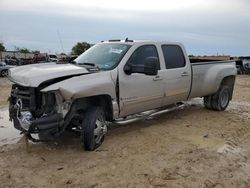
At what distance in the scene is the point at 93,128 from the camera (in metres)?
6.59

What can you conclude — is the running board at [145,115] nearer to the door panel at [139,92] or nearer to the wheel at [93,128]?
the door panel at [139,92]

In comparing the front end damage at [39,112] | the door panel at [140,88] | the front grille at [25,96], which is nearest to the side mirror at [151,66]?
the door panel at [140,88]

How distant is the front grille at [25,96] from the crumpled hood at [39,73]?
137mm

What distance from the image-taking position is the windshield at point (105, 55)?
7529 millimetres

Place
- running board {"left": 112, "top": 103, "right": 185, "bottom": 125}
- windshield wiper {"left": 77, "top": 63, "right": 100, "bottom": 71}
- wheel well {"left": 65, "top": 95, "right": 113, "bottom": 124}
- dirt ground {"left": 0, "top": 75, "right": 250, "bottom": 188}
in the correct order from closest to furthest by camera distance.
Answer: dirt ground {"left": 0, "top": 75, "right": 250, "bottom": 188}
wheel well {"left": 65, "top": 95, "right": 113, "bottom": 124}
windshield wiper {"left": 77, "top": 63, "right": 100, "bottom": 71}
running board {"left": 112, "top": 103, "right": 185, "bottom": 125}

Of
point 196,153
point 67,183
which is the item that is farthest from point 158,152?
point 67,183

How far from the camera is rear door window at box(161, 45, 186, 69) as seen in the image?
8.85m

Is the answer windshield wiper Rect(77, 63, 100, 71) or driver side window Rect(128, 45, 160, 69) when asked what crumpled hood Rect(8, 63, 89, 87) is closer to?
windshield wiper Rect(77, 63, 100, 71)

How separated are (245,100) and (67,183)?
9756 mm

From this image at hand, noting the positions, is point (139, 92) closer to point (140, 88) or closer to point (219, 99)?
point (140, 88)

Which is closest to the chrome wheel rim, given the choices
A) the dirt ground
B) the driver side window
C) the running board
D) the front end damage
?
the dirt ground

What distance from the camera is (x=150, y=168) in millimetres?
5891

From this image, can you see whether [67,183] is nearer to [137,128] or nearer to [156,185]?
[156,185]

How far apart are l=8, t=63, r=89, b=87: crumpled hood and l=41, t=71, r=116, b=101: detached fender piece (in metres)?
0.14
